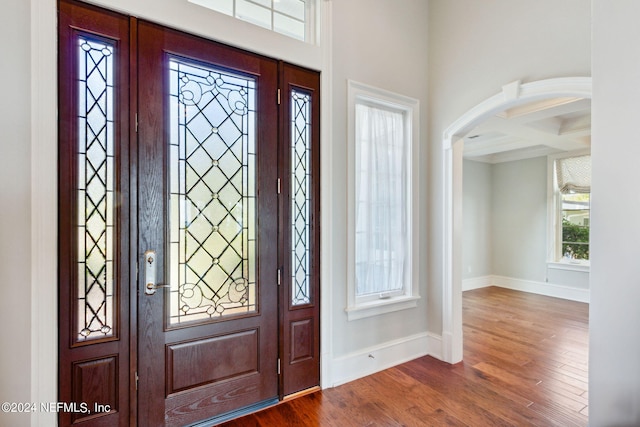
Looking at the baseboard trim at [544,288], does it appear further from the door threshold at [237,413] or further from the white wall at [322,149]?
the door threshold at [237,413]

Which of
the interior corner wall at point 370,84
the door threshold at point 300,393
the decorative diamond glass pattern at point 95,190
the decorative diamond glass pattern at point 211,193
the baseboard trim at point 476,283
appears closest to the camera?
the decorative diamond glass pattern at point 95,190

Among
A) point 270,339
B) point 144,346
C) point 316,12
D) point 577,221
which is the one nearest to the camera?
point 144,346

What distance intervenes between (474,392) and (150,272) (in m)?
2.64

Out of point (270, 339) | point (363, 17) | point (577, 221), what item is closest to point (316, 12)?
point (363, 17)

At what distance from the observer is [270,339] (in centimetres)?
227

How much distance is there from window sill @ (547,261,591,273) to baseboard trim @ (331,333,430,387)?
401 centimetres

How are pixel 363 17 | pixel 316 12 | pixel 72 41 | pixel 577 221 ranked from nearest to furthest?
1. pixel 72 41
2. pixel 316 12
3. pixel 363 17
4. pixel 577 221

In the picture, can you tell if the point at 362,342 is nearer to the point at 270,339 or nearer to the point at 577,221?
the point at 270,339

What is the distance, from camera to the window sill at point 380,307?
265cm

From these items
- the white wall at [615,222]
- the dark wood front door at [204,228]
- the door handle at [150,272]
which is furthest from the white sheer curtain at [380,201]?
the white wall at [615,222]

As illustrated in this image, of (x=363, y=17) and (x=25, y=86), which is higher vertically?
(x=363, y=17)

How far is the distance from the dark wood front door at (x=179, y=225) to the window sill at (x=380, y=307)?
15.0 inches

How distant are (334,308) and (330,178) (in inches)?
44.0

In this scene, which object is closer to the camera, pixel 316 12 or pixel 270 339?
pixel 270 339
